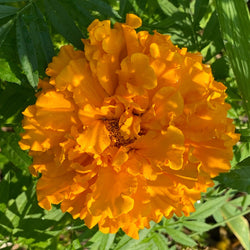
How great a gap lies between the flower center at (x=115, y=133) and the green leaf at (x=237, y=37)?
40 centimetres

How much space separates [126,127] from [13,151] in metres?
0.63

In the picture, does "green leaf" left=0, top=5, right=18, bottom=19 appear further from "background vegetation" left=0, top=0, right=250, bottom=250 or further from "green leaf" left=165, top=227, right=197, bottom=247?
"green leaf" left=165, top=227, right=197, bottom=247

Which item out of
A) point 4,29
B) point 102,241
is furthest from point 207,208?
point 4,29

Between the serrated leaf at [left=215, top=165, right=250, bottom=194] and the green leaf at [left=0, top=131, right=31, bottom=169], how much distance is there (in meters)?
0.72

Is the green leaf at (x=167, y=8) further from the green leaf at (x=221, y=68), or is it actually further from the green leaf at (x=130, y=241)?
the green leaf at (x=130, y=241)

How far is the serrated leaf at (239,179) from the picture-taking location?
3.75 ft

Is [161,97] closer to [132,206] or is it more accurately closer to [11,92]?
[132,206]

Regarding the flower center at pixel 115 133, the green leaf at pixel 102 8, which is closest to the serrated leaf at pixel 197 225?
the flower center at pixel 115 133

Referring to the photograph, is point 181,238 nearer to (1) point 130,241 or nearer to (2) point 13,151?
(1) point 130,241

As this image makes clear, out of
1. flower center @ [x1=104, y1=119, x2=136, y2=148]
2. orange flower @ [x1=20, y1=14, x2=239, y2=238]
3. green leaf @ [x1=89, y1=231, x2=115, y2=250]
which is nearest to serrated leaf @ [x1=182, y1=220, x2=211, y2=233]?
green leaf @ [x1=89, y1=231, x2=115, y2=250]

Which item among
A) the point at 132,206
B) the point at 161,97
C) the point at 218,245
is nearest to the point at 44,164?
the point at 132,206

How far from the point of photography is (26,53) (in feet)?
3.49

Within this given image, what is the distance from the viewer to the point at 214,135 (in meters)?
0.98

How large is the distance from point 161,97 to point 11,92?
2.24ft
